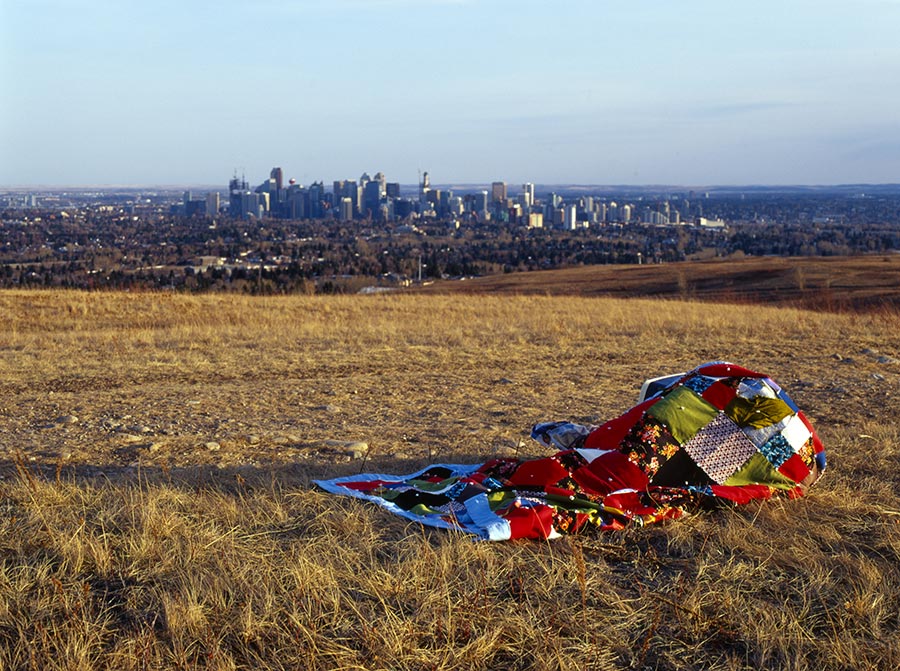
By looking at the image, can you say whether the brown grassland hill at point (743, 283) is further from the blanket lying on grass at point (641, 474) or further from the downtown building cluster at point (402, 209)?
the downtown building cluster at point (402, 209)

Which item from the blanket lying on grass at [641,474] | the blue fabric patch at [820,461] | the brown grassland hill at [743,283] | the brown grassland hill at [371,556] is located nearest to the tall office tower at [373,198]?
the brown grassland hill at [743,283]

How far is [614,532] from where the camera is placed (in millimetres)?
4715

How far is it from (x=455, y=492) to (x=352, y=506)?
58 cm

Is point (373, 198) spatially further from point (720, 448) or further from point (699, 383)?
point (720, 448)

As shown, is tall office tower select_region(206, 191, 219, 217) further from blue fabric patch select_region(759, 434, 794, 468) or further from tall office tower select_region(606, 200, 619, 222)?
blue fabric patch select_region(759, 434, 794, 468)

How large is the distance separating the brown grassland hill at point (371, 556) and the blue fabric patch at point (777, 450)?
285mm

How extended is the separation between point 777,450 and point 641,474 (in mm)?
935

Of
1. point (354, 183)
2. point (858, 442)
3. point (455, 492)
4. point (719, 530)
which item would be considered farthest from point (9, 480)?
point (354, 183)

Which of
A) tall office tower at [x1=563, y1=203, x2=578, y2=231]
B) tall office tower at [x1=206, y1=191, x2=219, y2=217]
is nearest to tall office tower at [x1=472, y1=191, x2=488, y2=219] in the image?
tall office tower at [x1=563, y1=203, x2=578, y2=231]

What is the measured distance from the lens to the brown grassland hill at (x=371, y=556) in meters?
3.46

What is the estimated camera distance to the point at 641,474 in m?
5.01

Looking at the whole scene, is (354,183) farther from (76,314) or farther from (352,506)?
(352,506)

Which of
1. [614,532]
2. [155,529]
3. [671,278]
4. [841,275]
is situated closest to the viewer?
[155,529]

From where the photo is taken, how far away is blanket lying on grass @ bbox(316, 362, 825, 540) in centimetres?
475
